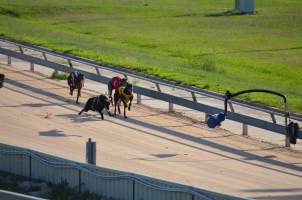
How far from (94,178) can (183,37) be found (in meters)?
30.7

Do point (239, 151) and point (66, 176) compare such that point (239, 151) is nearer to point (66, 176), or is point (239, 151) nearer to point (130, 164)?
point (130, 164)

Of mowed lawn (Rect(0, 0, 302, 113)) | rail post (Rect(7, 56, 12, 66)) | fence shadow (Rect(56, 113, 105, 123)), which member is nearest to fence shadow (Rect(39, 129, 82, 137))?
fence shadow (Rect(56, 113, 105, 123))

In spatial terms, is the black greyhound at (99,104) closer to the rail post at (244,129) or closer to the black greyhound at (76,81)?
the black greyhound at (76,81)

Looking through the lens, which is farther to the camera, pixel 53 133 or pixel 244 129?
pixel 244 129

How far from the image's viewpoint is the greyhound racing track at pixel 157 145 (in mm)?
17766

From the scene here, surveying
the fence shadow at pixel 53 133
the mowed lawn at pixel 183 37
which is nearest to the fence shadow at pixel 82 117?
the fence shadow at pixel 53 133

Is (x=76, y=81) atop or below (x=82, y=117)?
atop

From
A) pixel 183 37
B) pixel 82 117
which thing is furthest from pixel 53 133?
pixel 183 37

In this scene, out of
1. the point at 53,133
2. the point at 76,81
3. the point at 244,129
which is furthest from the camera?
the point at 76,81

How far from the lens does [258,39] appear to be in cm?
4644

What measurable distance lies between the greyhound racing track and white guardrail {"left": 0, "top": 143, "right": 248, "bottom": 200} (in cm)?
181

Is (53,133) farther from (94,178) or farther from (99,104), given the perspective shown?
(94,178)

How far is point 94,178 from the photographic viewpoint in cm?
1580

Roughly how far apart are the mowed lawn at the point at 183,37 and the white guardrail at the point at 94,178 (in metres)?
Answer: 10.0
